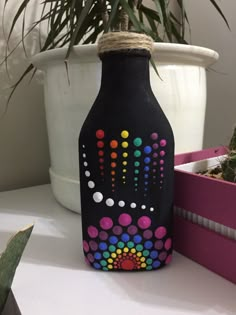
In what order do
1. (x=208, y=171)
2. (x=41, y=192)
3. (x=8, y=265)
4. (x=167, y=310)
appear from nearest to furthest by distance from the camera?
(x=8, y=265)
(x=167, y=310)
(x=208, y=171)
(x=41, y=192)

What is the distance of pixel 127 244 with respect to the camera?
0.37 metres

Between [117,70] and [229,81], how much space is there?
1.50ft

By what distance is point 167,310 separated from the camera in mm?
308

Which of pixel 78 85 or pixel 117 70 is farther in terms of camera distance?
pixel 78 85

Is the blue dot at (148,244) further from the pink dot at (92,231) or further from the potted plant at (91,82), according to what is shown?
the potted plant at (91,82)

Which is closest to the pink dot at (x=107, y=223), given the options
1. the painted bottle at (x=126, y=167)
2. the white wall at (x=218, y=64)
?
the painted bottle at (x=126, y=167)

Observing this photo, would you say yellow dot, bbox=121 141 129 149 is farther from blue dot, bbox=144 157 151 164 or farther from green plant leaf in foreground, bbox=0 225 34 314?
green plant leaf in foreground, bbox=0 225 34 314

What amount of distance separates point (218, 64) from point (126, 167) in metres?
0.49

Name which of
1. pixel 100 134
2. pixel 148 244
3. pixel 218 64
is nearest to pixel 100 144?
pixel 100 134

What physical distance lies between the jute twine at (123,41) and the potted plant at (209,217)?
0.14m

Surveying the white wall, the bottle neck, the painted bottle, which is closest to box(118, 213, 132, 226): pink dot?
the painted bottle

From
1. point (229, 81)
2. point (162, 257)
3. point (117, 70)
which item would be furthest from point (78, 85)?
point (229, 81)

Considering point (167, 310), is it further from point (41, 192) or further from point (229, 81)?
point (229, 81)

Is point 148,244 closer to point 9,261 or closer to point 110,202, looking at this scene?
point 110,202
